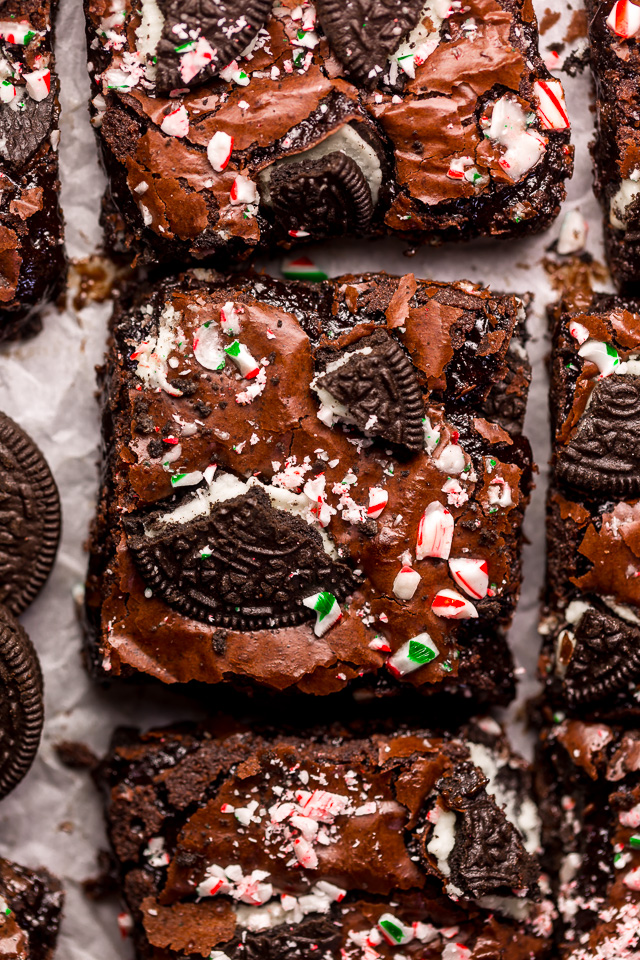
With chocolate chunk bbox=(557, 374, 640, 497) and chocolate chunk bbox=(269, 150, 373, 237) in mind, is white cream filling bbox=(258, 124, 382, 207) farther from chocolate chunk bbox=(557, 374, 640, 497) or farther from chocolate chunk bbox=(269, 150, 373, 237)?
chocolate chunk bbox=(557, 374, 640, 497)

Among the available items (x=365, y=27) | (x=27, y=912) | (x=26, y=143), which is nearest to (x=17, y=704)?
(x=27, y=912)

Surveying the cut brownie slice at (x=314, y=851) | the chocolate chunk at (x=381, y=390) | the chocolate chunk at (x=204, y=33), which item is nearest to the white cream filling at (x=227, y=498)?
the chocolate chunk at (x=381, y=390)

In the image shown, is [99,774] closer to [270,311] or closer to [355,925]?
[355,925]

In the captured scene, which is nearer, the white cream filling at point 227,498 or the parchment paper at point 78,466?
the white cream filling at point 227,498

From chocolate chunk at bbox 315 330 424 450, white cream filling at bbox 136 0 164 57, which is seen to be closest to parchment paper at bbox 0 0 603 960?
white cream filling at bbox 136 0 164 57

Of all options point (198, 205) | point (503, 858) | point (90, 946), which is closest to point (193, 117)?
point (198, 205)

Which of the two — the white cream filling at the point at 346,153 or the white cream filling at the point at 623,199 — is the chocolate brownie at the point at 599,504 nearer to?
the white cream filling at the point at 623,199

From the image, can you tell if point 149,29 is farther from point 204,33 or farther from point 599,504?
point 599,504
